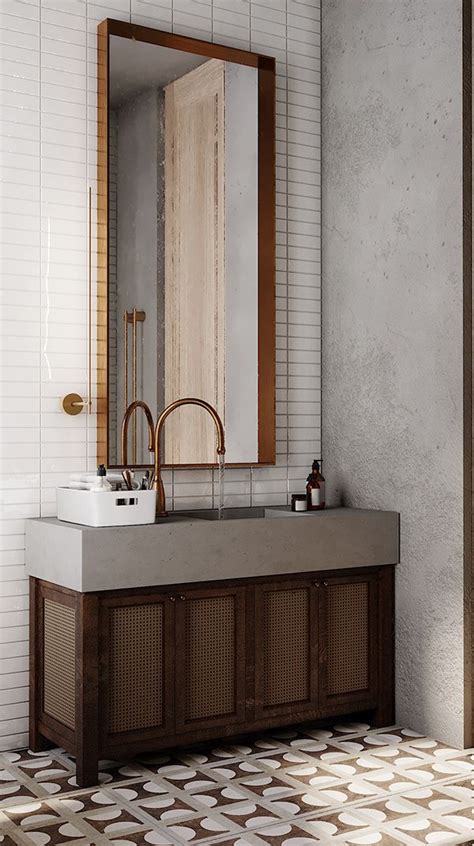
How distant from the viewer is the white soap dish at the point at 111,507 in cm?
314

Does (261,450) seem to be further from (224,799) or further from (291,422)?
(224,799)

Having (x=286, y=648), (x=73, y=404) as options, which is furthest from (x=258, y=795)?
(x=73, y=404)

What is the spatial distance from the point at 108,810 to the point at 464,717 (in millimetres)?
1317

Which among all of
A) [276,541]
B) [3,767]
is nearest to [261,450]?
[276,541]

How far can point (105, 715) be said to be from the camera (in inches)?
123

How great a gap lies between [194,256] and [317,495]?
3.49ft

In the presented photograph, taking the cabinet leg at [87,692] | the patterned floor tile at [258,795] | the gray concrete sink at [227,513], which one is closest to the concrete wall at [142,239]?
the gray concrete sink at [227,513]

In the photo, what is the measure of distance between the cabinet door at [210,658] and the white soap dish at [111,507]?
31 cm

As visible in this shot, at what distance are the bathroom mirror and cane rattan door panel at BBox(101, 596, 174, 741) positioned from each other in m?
0.66

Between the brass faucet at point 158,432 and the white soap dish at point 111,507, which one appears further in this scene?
the brass faucet at point 158,432

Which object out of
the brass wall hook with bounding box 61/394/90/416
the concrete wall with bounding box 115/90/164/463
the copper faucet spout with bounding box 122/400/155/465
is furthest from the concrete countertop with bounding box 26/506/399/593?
the concrete wall with bounding box 115/90/164/463

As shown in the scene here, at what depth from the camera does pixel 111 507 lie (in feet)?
10.3

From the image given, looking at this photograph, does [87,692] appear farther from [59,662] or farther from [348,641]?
[348,641]

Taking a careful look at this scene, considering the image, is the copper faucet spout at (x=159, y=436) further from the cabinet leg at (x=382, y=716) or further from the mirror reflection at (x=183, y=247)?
the cabinet leg at (x=382, y=716)
